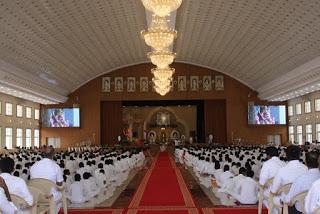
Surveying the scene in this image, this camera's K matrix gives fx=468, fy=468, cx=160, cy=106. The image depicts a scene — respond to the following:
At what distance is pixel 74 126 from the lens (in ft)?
115

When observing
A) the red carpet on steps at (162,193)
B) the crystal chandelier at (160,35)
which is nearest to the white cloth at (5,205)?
the red carpet on steps at (162,193)

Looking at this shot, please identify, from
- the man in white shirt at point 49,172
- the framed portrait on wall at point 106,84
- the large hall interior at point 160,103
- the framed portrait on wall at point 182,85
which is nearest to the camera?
the man in white shirt at point 49,172

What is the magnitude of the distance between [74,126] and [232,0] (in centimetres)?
1919

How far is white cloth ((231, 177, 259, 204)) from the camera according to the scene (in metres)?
8.16

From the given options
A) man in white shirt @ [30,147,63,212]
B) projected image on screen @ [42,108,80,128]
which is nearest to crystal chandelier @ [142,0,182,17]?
man in white shirt @ [30,147,63,212]

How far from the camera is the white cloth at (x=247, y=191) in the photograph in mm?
8164

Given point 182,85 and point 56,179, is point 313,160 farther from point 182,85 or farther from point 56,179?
point 182,85

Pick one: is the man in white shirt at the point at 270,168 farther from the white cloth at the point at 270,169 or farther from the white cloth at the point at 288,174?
the white cloth at the point at 288,174

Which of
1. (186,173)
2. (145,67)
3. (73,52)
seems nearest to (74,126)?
(145,67)

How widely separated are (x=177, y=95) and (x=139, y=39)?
7.87 meters

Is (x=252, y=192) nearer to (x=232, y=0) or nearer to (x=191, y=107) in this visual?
(x=232, y=0)

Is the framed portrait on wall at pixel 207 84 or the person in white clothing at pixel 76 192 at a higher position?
the framed portrait on wall at pixel 207 84

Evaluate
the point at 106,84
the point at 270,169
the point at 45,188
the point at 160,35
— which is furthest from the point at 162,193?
the point at 106,84

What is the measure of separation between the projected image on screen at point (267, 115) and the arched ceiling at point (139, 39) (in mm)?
1954
